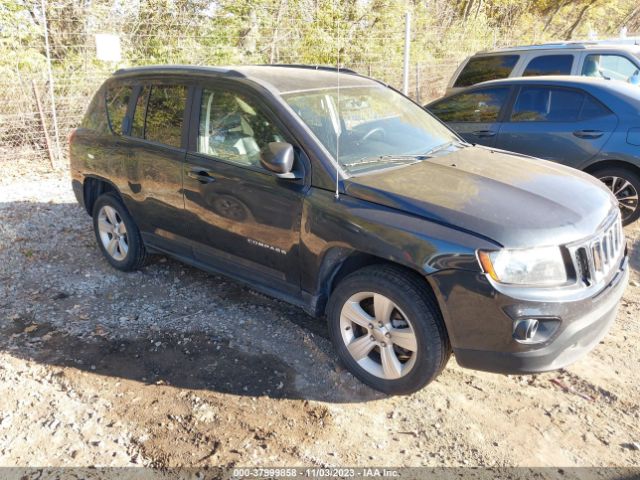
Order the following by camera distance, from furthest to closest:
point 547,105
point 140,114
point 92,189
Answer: point 547,105 → point 92,189 → point 140,114

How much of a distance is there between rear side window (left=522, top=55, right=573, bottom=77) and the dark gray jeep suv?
468 centimetres

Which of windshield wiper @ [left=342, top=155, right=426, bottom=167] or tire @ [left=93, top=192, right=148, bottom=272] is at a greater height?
windshield wiper @ [left=342, top=155, right=426, bottom=167]

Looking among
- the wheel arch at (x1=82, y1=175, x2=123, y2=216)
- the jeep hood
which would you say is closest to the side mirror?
the jeep hood

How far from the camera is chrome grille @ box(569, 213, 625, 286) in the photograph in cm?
266

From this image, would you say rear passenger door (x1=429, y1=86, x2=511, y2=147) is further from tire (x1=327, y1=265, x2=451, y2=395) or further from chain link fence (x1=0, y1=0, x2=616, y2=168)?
chain link fence (x1=0, y1=0, x2=616, y2=168)

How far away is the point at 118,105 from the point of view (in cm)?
459

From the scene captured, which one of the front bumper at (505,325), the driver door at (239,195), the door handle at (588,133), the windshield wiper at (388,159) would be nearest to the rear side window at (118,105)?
the driver door at (239,195)

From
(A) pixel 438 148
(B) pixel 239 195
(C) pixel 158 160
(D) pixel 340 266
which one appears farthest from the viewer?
(C) pixel 158 160

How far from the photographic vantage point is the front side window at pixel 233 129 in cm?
348

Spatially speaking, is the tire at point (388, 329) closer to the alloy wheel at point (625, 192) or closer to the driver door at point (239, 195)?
the driver door at point (239, 195)

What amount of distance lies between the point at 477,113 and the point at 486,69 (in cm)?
269

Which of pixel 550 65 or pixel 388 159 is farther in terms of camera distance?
pixel 550 65

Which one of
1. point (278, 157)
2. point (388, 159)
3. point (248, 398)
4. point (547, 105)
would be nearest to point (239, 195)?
point (278, 157)

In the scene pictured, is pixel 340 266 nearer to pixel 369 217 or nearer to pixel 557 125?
pixel 369 217
